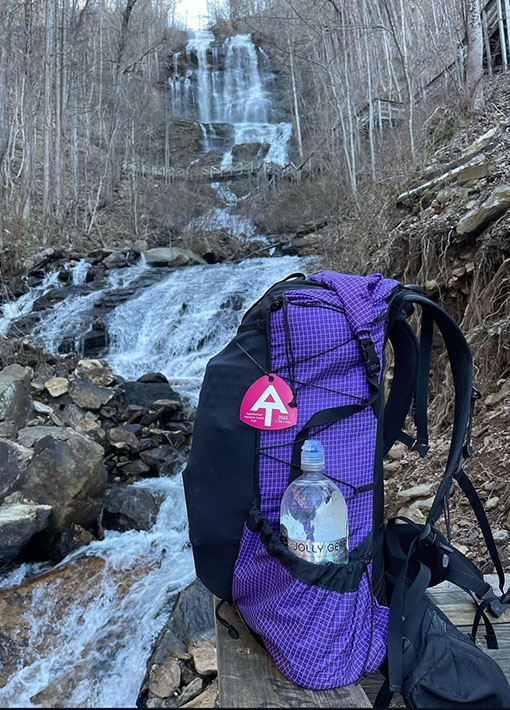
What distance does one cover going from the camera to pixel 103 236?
14.3 metres

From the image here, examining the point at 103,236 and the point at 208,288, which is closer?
the point at 208,288

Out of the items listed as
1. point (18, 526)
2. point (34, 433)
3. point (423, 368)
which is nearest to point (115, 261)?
point (34, 433)

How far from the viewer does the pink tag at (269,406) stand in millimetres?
1163

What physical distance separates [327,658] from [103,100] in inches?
773

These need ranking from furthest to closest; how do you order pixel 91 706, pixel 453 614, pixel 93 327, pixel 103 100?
1. pixel 103 100
2. pixel 93 327
3. pixel 91 706
4. pixel 453 614

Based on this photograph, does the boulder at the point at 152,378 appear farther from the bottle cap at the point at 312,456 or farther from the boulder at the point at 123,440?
the bottle cap at the point at 312,456

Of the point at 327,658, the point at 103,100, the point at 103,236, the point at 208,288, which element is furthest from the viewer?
the point at 103,100

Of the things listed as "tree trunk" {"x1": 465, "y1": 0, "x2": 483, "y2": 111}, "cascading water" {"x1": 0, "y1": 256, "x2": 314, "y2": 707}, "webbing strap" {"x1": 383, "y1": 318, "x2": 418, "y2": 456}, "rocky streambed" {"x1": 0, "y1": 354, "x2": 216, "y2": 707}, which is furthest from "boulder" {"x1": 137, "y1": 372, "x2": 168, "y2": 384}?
"webbing strap" {"x1": 383, "y1": 318, "x2": 418, "y2": 456}

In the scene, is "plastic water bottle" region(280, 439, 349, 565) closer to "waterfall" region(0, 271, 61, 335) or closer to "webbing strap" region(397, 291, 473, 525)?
"webbing strap" region(397, 291, 473, 525)

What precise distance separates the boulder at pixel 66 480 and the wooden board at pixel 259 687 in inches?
123

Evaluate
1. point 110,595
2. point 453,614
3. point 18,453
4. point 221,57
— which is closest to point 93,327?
point 18,453

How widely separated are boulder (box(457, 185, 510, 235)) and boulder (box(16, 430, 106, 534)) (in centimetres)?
338

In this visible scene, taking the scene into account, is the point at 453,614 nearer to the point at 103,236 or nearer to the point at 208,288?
the point at 208,288

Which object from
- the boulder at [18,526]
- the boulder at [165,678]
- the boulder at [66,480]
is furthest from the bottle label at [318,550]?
the boulder at [66,480]
